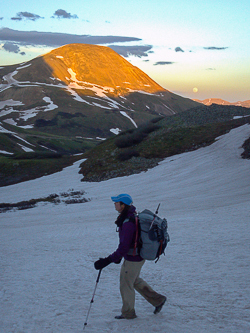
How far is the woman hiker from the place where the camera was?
562cm

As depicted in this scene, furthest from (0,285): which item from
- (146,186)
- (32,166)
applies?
(32,166)

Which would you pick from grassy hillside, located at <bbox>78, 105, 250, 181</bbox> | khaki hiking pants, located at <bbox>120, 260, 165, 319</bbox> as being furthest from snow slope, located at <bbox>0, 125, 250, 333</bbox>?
grassy hillside, located at <bbox>78, 105, 250, 181</bbox>

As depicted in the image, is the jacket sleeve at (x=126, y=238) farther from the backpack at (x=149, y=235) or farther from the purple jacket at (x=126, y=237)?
the backpack at (x=149, y=235)

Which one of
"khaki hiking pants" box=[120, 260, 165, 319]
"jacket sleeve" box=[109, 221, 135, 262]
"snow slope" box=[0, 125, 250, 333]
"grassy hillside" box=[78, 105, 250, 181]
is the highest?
"grassy hillside" box=[78, 105, 250, 181]

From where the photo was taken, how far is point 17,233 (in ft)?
55.0

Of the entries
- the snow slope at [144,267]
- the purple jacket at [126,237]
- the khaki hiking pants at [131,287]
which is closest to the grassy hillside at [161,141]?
the snow slope at [144,267]

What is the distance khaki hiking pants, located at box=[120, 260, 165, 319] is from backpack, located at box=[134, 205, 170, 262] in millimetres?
346

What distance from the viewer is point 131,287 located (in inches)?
234

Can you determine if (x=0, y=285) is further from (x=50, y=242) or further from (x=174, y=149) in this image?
(x=174, y=149)

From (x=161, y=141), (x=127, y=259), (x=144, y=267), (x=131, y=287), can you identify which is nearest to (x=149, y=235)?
(x=127, y=259)

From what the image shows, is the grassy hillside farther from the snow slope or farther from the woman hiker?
the woman hiker

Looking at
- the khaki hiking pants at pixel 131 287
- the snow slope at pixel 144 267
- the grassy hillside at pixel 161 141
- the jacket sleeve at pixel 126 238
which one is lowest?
the snow slope at pixel 144 267

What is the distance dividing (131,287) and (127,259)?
530mm

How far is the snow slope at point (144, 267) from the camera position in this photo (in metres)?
6.27
